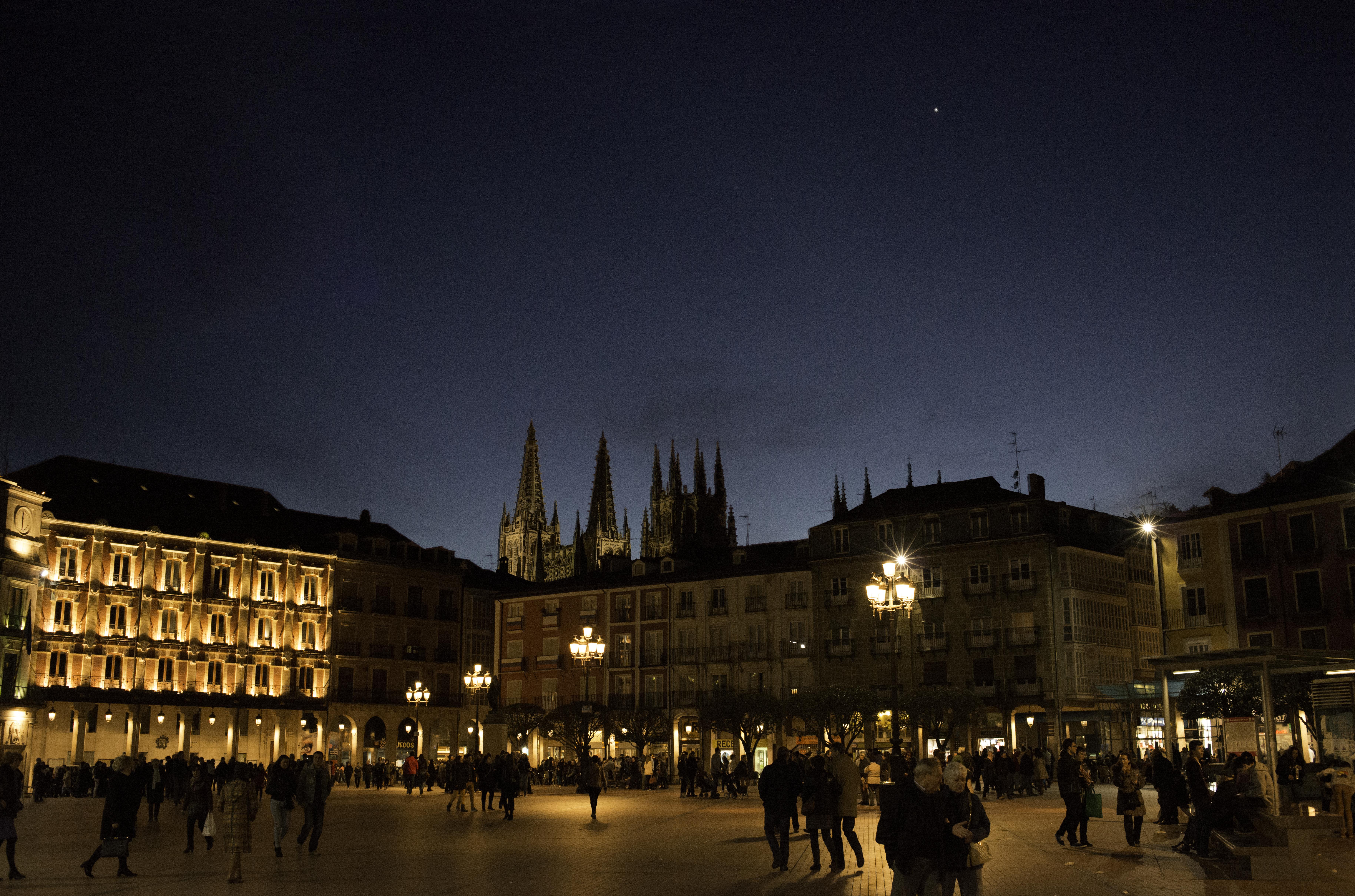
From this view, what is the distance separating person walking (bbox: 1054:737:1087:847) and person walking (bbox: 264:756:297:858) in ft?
37.5

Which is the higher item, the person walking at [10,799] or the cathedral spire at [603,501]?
the cathedral spire at [603,501]

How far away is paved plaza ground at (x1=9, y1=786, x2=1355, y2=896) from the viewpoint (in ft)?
48.6

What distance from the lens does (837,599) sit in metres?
61.8

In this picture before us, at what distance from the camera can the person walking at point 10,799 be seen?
15.1 m

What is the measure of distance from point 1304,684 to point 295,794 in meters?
26.9

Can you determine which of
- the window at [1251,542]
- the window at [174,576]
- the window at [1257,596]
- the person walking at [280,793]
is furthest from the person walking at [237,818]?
the window at [174,576]

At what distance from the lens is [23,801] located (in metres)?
44.2

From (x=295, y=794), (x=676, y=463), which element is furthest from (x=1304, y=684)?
(x=676, y=463)

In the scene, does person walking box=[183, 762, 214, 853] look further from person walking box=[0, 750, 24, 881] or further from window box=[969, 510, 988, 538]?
window box=[969, 510, 988, 538]

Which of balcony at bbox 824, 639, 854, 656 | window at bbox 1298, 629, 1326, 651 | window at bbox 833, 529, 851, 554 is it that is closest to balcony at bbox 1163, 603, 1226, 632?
window at bbox 1298, 629, 1326, 651

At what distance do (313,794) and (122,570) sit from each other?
49537 mm

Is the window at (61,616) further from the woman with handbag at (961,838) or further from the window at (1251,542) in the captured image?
the woman with handbag at (961,838)

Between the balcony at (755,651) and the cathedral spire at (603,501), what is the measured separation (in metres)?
98.2

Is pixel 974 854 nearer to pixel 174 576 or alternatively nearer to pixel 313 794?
pixel 313 794
